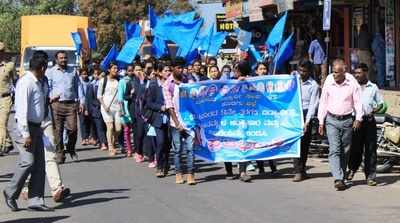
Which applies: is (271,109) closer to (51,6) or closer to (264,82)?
(264,82)

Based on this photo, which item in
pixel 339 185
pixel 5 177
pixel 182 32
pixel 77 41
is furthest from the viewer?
pixel 77 41

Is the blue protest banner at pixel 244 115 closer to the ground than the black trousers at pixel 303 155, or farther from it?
farther from it

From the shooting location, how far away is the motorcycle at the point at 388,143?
11883mm

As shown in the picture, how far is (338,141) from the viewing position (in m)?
10.6

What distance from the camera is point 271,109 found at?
1177 cm

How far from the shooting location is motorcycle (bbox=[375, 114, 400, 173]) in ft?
39.0

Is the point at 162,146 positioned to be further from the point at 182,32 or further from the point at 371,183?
the point at 182,32

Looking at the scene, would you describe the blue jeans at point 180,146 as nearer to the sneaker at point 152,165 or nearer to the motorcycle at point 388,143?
the sneaker at point 152,165

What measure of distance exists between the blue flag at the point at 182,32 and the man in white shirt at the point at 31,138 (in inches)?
381

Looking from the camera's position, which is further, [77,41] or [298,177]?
[77,41]

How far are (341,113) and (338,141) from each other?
41cm

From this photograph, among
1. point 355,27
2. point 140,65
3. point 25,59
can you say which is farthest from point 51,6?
point 140,65

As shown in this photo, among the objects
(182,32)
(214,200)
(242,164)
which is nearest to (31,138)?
(214,200)

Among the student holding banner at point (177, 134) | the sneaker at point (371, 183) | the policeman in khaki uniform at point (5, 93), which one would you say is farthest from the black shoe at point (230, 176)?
the policeman in khaki uniform at point (5, 93)
